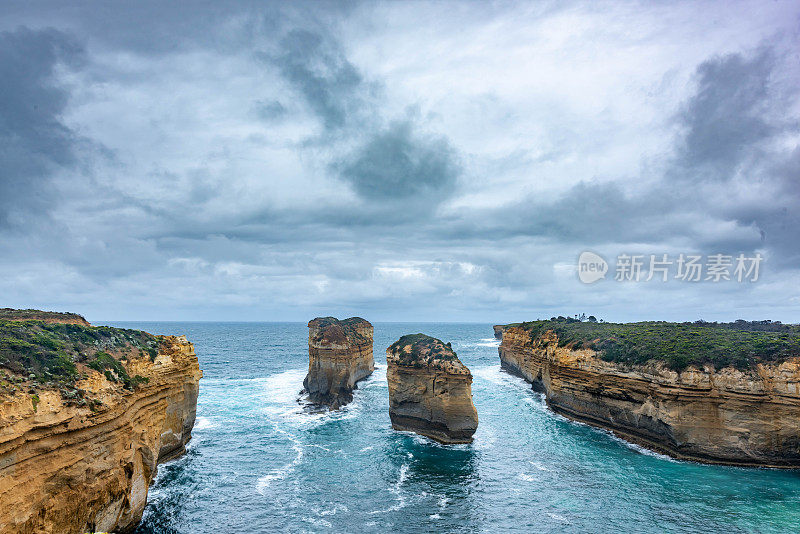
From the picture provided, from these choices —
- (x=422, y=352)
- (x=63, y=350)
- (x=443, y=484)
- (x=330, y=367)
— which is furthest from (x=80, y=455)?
(x=330, y=367)

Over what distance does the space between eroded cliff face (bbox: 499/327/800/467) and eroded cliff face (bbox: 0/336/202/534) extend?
45917 millimetres

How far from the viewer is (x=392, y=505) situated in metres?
31.6

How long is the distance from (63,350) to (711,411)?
52696 mm

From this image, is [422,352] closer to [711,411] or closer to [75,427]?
[711,411]

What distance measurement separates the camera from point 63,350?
78.2 ft

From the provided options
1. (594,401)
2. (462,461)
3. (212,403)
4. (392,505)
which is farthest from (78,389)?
(594,401)

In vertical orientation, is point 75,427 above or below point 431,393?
above

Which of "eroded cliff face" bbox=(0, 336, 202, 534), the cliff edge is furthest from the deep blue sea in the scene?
the cliff edge

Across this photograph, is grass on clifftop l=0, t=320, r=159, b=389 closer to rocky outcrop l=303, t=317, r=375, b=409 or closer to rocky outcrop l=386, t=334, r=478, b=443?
rocky outcrop l=386, t=334, r=478, b=443

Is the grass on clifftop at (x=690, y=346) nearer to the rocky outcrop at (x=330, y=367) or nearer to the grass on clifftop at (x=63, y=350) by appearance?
the rocky outcrop at (x=330, y=367)

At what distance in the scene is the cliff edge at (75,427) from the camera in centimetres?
1748

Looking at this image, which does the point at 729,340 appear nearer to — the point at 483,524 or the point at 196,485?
the point at 483,524

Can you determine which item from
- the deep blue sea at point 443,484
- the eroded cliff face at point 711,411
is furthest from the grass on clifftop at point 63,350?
the eroded cliff face at point 711,411

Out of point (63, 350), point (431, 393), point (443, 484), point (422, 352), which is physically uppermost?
point (63, 350)
